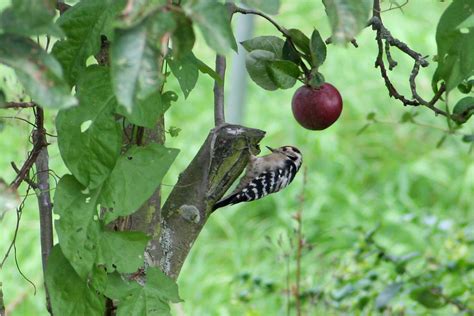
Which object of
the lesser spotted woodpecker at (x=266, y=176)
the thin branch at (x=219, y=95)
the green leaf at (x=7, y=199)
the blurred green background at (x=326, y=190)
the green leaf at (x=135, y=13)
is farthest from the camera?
the blurred green background at (x=326, y=190)

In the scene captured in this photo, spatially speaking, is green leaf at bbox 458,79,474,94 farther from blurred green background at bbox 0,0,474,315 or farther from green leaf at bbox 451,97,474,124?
blurred green background at bbox 0,0,474,315

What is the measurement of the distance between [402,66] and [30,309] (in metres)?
2.42

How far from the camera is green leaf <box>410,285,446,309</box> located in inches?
71.3

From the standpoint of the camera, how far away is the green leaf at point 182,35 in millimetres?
669

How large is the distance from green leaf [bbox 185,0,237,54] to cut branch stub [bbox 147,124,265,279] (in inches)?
22.0

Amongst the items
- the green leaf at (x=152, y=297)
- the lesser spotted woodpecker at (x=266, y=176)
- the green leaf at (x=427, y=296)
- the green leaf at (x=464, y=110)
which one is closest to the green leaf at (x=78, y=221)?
the green leaf at (x=152, y=297)

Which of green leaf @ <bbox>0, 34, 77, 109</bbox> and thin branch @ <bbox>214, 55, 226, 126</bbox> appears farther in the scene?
thin branch @ <bbox>214, 55, 226, 126</bbox>

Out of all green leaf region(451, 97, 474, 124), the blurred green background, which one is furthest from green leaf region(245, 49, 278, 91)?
the blurred green background

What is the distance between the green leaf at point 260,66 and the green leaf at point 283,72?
17 mm

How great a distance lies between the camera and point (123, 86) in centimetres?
64

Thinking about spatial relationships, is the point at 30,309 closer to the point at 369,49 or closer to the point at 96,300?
the point at 96,300

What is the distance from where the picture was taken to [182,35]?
68 cm

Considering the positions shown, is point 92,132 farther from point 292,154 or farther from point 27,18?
point 292,154

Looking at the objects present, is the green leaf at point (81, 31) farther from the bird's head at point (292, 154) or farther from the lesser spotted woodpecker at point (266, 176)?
the bird's head at point (292, 154)
